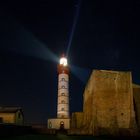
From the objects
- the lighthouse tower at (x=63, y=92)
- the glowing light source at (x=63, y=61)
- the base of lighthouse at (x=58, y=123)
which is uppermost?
the glowing light source at (x=63, y=61)

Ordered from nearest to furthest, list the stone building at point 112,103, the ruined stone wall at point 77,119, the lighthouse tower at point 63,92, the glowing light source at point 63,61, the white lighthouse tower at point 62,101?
1. the stone building at point 112,103
2. the ruined stone wall at point 77,119
3. the white lighthouse tower at point 62,101
4. the lighthouse tower at point 63,92
5. the glowing light source at point 63,61

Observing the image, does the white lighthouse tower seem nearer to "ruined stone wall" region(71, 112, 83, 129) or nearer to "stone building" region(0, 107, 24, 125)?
"stone building" region(0, 107, 24, 125)

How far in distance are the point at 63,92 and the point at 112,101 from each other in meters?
18.4

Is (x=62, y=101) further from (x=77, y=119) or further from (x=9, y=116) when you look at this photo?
(x=9, y=116)

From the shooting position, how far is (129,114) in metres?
22.0

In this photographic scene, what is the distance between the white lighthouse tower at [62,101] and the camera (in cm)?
3841

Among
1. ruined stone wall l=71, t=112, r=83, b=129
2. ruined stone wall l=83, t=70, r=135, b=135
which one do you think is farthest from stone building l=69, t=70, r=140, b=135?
ruined stone wall l=71, t=112, r=83, b=129

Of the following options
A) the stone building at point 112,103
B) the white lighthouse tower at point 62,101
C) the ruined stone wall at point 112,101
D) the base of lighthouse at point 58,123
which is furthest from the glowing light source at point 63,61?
the ruined stone wall at point 112,101

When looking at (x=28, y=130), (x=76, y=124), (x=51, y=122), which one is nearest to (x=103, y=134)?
(x=28, y=130)

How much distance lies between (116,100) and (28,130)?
27.9 feet

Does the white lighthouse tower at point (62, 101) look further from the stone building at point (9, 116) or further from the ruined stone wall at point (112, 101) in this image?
the ruined stone wall at point (112, 101)

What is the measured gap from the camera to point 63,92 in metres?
40.3

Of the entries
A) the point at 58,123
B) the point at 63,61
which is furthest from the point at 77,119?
the point at 63,61

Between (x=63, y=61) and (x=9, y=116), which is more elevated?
(x=63, y=61)
